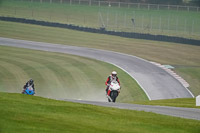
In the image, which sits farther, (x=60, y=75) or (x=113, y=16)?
(x=113, y=16)

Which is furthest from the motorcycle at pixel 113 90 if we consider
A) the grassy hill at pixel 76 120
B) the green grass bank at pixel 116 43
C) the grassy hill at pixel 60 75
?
the green grass bank at pixel 116 43

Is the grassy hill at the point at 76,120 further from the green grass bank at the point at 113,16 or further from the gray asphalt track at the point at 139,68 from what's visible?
A: the green grass bank at the point at 113,16

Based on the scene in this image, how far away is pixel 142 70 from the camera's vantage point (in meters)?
40.1

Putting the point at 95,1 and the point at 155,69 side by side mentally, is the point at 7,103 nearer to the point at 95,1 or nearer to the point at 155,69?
the point at 155,69

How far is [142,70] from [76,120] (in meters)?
27.1

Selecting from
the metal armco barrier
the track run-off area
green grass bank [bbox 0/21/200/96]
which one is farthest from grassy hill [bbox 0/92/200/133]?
the metal armco barrier

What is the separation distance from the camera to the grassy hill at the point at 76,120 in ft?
39.4

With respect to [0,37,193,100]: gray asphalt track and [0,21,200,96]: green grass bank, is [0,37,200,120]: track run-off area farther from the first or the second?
[0,21,200,96]: green grass bank

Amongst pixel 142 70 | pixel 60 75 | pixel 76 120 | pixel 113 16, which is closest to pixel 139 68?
pixel 142 70

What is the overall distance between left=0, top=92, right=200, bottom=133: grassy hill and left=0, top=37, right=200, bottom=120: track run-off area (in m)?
3.26

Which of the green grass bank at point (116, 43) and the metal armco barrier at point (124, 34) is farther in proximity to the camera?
the metal armco barrier at point (124, 34)

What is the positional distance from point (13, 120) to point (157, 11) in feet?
218

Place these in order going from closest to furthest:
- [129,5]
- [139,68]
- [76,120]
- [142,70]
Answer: [76,120]
[142,70]
[139,68]
[129,5]

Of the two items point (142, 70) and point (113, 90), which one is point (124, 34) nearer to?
point (142, 70)
